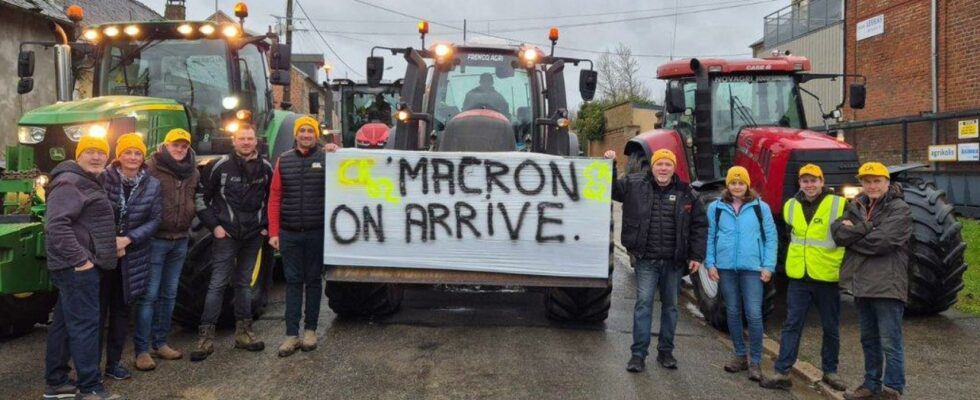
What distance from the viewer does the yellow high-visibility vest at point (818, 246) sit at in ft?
17.4

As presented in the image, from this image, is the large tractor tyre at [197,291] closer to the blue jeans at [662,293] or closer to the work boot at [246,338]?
the work boot at [246,338]

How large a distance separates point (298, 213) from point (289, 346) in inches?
42.1

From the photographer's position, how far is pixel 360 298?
707cm

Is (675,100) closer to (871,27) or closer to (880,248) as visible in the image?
(880,248)

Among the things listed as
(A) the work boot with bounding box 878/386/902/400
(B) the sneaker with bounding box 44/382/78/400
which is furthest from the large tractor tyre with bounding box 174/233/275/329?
(A) the work boot with bounding box 878/386/902/400

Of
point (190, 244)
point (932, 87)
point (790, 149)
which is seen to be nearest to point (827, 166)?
point (790, 149)

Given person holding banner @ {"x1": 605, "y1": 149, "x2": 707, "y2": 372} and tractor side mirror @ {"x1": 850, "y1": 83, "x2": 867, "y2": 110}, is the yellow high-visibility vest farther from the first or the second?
tractor side mirror @ {"x1": 850, "y1": 83, "x2": 867, "y2": 110}

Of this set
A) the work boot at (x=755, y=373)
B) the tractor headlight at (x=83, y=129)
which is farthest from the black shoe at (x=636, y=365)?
the tractor headlight at (x=83, y=129)

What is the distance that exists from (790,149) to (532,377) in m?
3.49

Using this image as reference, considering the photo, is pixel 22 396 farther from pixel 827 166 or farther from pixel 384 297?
pixel 827 166

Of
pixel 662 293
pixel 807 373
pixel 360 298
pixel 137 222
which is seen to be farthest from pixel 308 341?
pixel 807 373

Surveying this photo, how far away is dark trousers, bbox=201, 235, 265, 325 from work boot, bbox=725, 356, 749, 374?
3.87 metres

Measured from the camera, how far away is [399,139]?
25.8 feet

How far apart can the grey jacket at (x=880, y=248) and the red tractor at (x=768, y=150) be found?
3.46 feet
